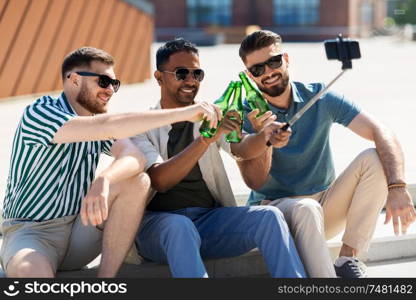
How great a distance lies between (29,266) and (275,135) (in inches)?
54.4

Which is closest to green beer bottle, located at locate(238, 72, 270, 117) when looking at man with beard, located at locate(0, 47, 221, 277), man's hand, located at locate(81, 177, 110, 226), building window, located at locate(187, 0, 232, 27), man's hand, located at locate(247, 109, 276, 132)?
man's hand, located at locate(247, 109, 276, 132)

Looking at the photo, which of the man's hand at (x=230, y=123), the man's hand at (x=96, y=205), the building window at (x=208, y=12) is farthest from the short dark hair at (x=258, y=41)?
the building window at (x=208, y=12)

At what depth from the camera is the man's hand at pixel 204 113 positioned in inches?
157

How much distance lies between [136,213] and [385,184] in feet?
4.68

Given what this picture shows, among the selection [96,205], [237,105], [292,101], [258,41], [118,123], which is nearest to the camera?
[96,205]

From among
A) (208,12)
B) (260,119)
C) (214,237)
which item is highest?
(260,119)

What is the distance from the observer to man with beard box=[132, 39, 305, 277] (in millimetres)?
3967

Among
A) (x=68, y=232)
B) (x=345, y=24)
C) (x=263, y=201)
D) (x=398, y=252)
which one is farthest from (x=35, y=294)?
(x=345, y=24)

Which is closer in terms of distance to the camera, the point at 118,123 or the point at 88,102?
the point at 118,123

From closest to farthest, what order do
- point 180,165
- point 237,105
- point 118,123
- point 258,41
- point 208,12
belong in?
point 118,123
point 180,165
point 237,105
point 258,41
point 208,12

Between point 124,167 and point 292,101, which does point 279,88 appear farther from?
point 124,167

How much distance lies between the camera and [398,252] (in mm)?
5484

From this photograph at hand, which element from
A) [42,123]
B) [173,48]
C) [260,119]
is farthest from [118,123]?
[260,119]

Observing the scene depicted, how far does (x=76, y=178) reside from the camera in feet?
14.0
